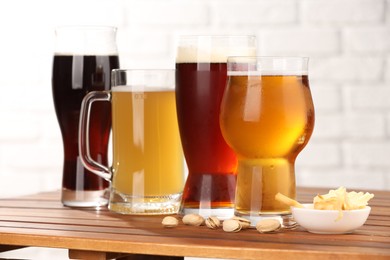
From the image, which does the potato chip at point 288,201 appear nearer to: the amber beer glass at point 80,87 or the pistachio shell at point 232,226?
the pistachio shell at point 232,226

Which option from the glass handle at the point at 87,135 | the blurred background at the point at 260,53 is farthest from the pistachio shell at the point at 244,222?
the blurred background at the point at 260,53

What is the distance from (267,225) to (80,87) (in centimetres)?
47

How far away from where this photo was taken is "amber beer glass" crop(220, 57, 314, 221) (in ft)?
4.12

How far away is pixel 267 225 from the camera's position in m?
1.21

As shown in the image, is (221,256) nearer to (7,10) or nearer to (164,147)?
(164,147)

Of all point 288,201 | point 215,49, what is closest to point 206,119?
point 215,49

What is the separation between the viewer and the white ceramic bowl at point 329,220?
119 cm

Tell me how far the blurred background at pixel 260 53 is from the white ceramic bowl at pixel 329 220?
1.16 metres

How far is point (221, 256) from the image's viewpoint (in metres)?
1.08

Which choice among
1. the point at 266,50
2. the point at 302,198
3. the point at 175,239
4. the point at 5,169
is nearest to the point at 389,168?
the point at 266,50

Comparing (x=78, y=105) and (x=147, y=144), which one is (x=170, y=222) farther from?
(x=78, y=105)

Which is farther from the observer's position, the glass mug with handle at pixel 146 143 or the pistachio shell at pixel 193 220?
the glass mug with handle at pixel 146 143

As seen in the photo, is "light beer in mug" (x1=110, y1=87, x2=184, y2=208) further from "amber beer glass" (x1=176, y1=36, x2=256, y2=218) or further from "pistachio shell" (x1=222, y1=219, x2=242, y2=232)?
"pistachio shell" (x1=222, y1=219, x2=242, y2=232)

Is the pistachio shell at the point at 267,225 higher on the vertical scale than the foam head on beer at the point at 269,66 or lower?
lower
